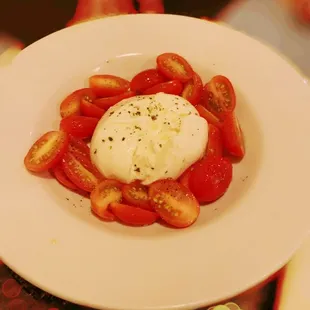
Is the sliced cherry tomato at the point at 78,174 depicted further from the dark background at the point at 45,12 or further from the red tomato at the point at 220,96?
the dark background at the point at 45,12

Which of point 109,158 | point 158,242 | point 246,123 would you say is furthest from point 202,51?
point 158,242

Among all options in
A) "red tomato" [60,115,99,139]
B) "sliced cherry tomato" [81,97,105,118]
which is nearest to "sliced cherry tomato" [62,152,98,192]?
"red tomato" [60,115,99,139]

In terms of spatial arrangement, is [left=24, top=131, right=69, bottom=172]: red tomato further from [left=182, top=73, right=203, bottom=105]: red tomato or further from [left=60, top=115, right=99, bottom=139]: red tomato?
[left=182, top=73, right=203, bottom=105]: red tomato

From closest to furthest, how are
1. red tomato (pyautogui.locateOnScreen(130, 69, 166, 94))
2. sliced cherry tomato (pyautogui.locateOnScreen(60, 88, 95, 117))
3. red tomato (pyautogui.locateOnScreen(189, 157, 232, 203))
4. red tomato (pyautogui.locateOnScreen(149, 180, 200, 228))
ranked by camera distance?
red tomato (pyautogui.locateOnScreen(149, 180, 200, 228)) → red tomato (pyautogui.locateOnScreen(189, 157, 232, 203)) → sliced cherry tomato (pyautogui.locateOnScreen(60, 88, 95, 117)) → red tomato (pyautogui.locateOnScreen(130, 69, 166, 94))

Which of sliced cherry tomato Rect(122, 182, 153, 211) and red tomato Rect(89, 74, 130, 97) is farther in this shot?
red tomato Rect(89, 74, 130, 97)

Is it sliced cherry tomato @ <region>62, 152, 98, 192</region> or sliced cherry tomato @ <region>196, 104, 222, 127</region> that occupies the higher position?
sliced cherry tomato @ <region>196, 104, 222, 127</region>

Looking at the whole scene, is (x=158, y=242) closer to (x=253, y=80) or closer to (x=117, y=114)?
(x=117, y=114)

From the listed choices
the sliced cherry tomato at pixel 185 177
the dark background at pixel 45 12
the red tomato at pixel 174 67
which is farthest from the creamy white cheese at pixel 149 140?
the dark background at pixel 45 12

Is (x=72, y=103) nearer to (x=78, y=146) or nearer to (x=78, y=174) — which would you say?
(x=78, y=146)
